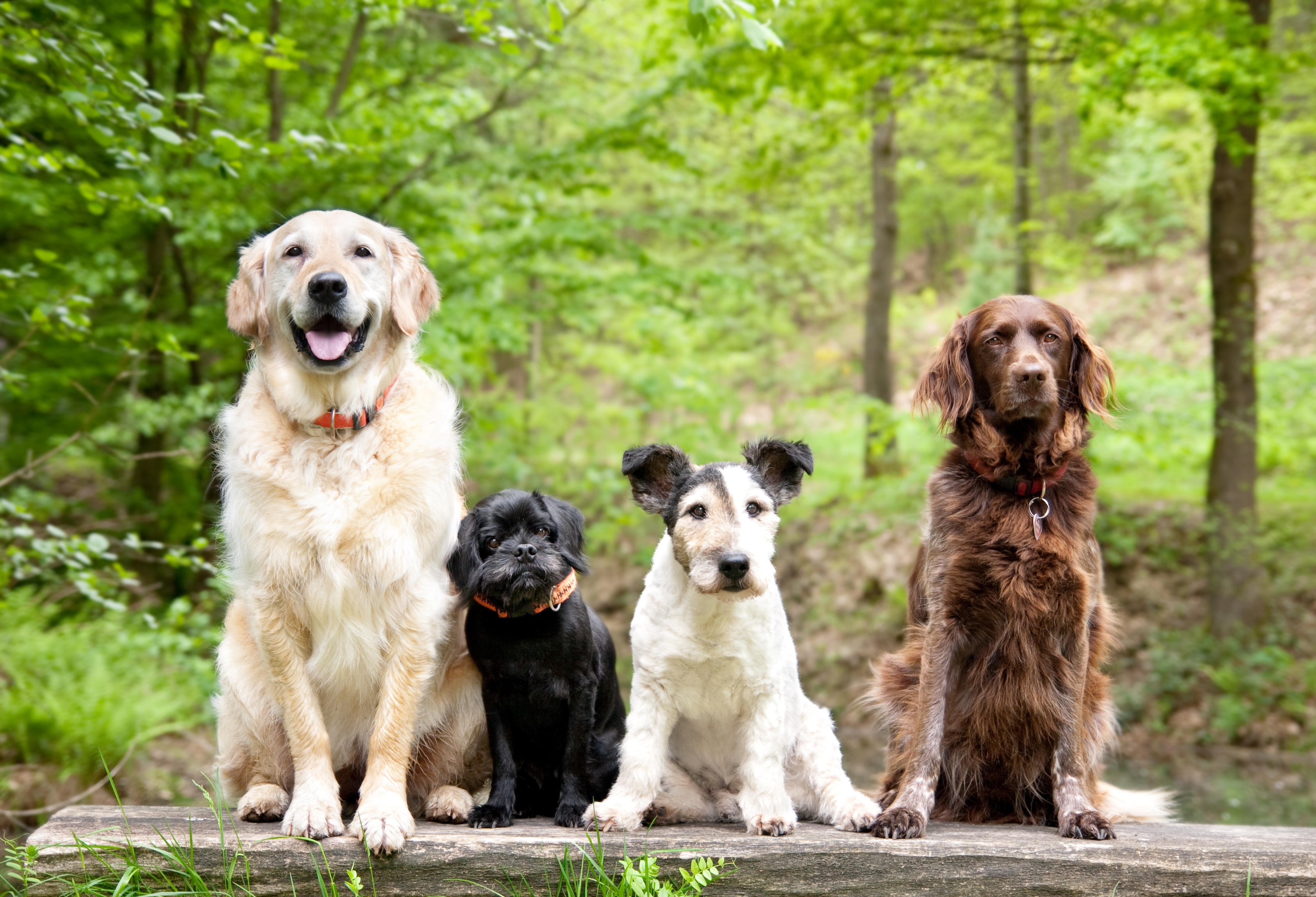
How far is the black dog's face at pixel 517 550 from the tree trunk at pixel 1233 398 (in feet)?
28.6

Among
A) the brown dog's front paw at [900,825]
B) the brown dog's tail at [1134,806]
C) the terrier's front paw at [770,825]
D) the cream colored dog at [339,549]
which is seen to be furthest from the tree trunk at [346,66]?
the brown dog's tail at [1134,806]

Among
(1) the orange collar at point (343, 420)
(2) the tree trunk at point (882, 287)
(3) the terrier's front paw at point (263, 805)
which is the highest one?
(2) the tree trunk at point (882, 287)

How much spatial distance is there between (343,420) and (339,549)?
1.60 feet

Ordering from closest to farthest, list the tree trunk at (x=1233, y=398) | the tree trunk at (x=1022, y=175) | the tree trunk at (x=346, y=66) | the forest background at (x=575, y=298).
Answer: the forest background at (x=575, y=298), the tree trunk at (x=346, y=66), the tree trunk at (x=1233, y=398), the tree trunk at (x=1022, y=175)

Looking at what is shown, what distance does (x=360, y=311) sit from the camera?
333cm

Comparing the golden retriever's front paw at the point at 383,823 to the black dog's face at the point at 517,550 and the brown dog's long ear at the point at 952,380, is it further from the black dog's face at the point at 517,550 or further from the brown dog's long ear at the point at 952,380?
the brown dog's long ear at the point at 952,380

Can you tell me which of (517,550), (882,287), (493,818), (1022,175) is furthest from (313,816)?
(882,287)

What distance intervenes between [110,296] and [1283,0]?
18.9m

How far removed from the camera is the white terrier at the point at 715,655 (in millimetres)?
3277

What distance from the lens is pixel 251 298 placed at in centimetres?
347

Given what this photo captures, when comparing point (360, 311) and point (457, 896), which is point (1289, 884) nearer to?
point (457, 896)

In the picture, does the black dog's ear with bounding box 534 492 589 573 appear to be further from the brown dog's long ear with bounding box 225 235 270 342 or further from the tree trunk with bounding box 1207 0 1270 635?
the tree trunk with bounding box 1207 0 1270 635

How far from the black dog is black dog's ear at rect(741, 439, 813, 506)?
0.75 metres

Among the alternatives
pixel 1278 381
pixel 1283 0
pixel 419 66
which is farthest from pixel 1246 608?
pixel 1283 0
